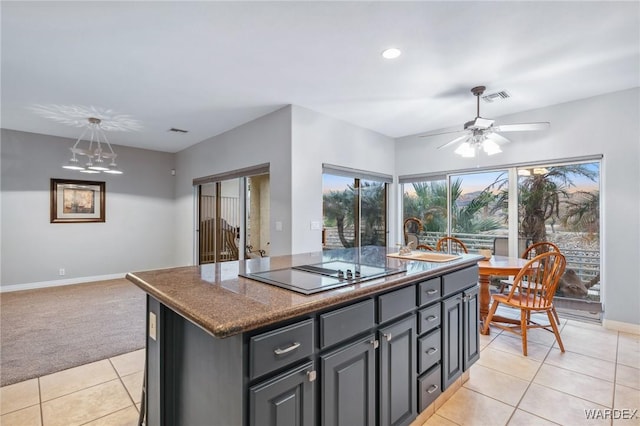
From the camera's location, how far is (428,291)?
1.84 m

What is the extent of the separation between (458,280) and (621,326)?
2749mm

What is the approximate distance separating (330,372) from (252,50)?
8.08 feet

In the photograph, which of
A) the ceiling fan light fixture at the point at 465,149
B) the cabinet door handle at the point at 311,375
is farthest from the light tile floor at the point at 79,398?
the ceiling fan light fixture at the point at 465,149

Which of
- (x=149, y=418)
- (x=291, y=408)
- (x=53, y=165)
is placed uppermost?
(x=53, y=165)

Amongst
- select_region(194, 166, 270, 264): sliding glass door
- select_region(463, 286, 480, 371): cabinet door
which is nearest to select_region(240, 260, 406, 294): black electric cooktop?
select_region(463, 286, 480, 371): cabinet door

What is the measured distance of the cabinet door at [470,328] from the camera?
7.24 feet

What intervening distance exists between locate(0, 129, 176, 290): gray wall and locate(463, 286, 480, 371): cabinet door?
6.04m

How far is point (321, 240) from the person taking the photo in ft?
13.5

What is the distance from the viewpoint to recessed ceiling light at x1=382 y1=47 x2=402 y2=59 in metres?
2.52

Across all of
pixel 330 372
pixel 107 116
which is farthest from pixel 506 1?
pixel 107 116

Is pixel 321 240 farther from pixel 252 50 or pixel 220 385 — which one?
pixel 220 385

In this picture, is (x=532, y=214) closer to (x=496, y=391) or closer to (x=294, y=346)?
(x=496, y=391)

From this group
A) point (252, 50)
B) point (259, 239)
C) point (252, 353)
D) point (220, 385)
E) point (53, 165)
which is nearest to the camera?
point (252, 353)

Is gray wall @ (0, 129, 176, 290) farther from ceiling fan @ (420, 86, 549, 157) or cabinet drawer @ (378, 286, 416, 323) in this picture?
cabinet drawer @ (378, 286, 416, 323)
